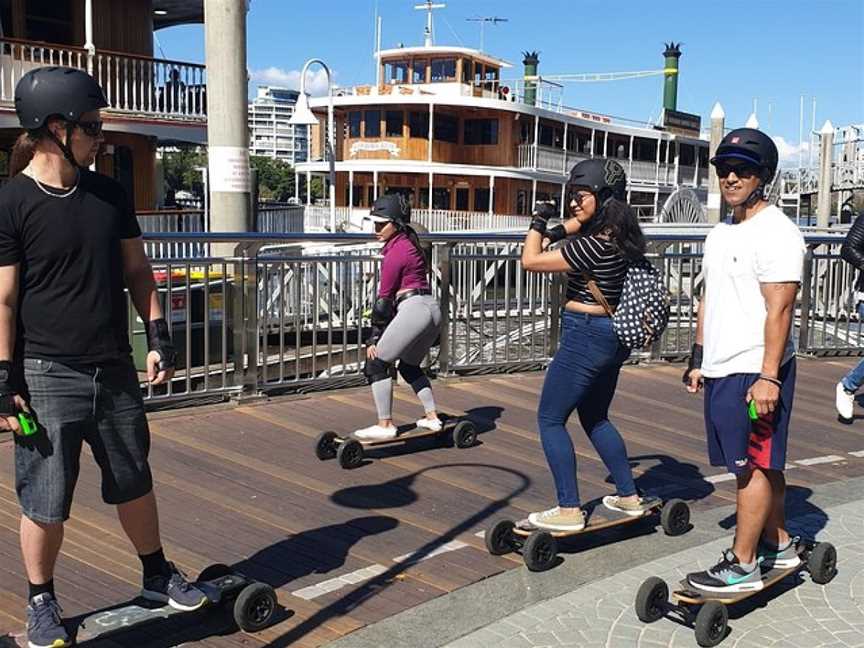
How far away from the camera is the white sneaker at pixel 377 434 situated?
252 inches

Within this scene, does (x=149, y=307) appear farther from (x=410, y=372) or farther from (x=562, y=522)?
(x=410, y=372)

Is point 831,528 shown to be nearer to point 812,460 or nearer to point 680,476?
point 680,476

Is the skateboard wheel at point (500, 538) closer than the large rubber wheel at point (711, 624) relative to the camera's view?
No

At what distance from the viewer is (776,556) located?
4.40m

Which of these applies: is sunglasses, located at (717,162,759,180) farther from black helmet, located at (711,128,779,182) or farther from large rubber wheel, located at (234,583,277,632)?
large rubber wheel, located at (234,583,277,632)

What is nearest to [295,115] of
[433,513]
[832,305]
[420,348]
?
[832,305]

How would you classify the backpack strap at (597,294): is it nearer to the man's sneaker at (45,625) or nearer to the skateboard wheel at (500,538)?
the skateboard wheel at (500,538)

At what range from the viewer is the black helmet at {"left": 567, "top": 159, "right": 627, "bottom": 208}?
14.9 feet

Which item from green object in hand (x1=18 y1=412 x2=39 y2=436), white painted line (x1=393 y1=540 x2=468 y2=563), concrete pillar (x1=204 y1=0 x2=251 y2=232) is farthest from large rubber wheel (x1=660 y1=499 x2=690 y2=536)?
concrete pillar (x1=204 y1=0 x2=251 y2=232)

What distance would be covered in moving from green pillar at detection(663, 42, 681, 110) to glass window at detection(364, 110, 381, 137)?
68.3ft

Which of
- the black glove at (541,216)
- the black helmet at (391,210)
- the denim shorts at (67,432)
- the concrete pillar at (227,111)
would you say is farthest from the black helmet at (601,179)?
the concrete pillar at (227,111)

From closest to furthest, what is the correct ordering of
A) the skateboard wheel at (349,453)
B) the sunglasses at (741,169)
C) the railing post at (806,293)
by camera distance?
the sunglasses at (741,169) < the skateboard wheel at (349,453) < the railing post at (806,293)

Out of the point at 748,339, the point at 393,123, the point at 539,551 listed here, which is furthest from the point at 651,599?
the point at 393,123

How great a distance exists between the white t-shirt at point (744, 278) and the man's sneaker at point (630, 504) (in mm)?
1064
